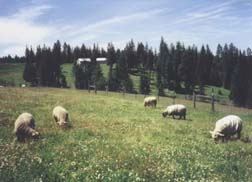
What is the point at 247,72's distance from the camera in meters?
138

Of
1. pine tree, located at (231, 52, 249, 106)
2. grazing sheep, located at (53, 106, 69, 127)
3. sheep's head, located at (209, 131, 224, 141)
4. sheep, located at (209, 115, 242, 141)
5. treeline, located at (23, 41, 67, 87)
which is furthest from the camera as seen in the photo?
treeline, located at (23, 41, 67, 87)

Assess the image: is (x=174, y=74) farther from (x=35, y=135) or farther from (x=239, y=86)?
(x=35, y=135)

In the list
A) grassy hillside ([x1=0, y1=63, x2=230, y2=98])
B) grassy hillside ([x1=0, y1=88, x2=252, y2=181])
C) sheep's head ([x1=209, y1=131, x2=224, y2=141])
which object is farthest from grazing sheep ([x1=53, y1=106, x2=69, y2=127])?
grassy hillside ([x1=0, y1=63, x2=230, y2=98])

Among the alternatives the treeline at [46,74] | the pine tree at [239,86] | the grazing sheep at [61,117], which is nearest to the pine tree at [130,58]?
the treeline at [46,74]

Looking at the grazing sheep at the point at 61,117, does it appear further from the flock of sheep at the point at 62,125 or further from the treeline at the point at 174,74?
the treeline at the point at 174,74

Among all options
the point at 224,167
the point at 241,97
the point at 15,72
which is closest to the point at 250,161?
the point at 224,167

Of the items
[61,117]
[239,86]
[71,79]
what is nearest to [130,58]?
[71,79]

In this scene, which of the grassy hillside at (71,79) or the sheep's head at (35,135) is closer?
the sheep's head at (35,135)

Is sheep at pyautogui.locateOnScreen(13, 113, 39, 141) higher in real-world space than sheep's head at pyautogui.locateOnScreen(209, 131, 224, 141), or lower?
higher

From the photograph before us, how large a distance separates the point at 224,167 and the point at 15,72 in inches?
7317

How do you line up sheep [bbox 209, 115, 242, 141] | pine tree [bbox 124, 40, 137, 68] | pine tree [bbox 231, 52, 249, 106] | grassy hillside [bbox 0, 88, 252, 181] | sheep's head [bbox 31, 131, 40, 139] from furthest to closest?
pine tree [bbox 124, 40, 137, 68]
pine tree [bbox 231, 52, 249, 106]
sheep [bbox 209, 115, 242, 141]
sheep's head [bbox 31, 131, 40, 139]
grassy hillside [bbox 0, 88, 252, 181]

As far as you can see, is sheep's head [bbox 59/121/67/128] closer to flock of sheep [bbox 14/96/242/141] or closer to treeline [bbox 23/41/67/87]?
flock of sheep [bbox 14/96/242/141]

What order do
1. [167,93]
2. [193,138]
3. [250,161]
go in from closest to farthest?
[250,161]
[193,138]
[167,93]

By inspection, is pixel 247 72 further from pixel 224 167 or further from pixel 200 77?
pixel 224 167
